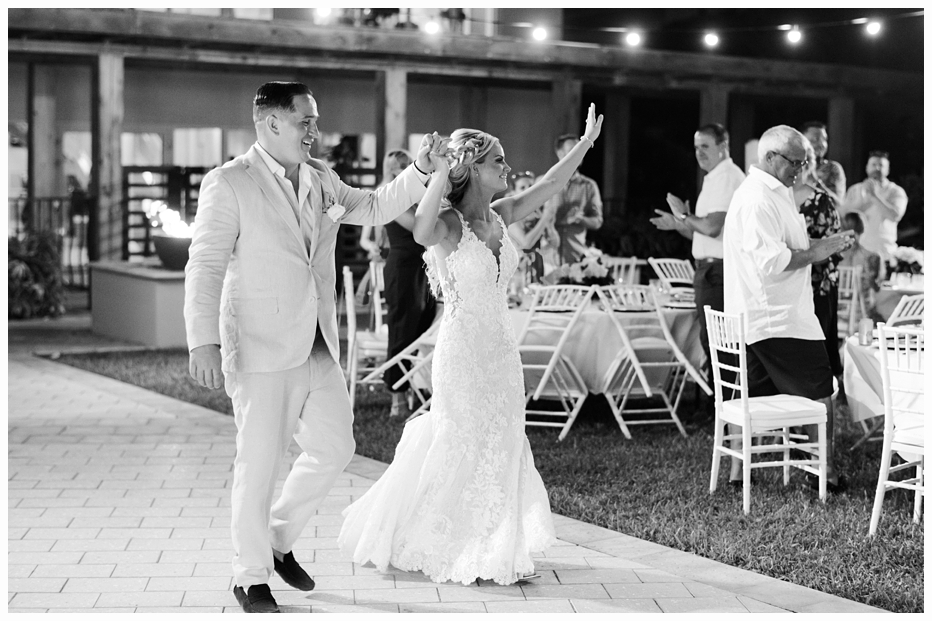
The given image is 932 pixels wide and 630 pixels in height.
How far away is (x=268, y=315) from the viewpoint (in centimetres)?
368

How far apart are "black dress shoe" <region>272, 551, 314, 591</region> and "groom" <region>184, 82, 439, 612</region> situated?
104mm

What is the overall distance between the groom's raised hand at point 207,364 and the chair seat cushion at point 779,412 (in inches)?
101

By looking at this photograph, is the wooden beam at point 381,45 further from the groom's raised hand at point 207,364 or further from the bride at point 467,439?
the groom's raised hand at point 207,364

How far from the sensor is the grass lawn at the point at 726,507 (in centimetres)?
423

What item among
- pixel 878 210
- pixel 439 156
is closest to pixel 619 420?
pixel 439 156

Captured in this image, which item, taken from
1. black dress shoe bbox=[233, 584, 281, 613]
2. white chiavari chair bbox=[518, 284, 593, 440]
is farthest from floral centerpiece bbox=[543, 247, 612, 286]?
black dress shoe bbox=[233, 584, 281, 613]

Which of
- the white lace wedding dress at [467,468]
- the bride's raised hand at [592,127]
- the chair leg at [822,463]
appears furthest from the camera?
the chair leg at [822,463]

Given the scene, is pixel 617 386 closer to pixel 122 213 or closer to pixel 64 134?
pixel 122 213

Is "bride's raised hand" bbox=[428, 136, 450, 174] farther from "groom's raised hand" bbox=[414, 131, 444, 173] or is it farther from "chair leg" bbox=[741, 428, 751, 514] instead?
"chair leg" bbox=[741, 428, 751, 514]

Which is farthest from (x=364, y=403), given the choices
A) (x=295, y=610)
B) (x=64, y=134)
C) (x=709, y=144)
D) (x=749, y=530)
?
(x=64, y=134)

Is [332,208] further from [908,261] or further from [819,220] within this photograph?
[908,261]

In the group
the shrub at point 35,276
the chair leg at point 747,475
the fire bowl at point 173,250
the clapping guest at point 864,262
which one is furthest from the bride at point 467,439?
the shrub at point 35,276

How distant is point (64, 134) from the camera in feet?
56.1

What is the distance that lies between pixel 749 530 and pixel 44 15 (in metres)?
10.3
